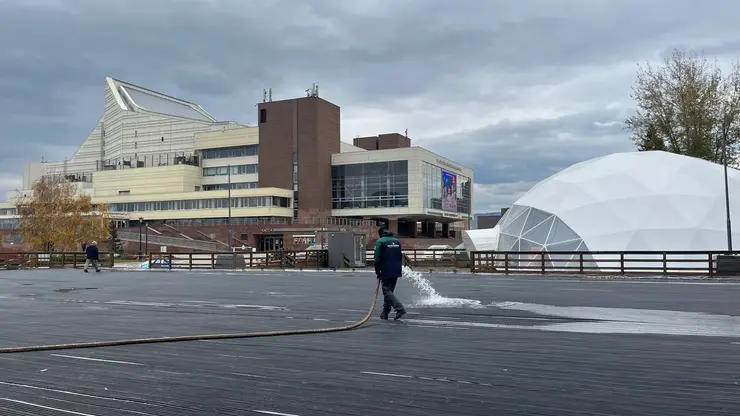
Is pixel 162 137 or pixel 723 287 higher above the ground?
pixel 162 137

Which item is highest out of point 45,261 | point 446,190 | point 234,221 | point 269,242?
point 446,190

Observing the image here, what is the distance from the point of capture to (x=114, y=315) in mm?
13945

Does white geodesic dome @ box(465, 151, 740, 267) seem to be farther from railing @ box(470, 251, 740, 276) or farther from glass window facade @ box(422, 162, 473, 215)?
glass window facade @ box(422, 162, 473, 215)

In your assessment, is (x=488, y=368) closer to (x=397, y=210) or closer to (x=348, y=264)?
(x=348, y=264)

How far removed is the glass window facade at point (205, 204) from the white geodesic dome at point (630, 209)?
55971 mm

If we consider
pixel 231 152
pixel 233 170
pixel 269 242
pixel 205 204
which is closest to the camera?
pixel 269 242

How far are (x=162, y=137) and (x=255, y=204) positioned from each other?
28747mm

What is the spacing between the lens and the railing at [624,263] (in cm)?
2622

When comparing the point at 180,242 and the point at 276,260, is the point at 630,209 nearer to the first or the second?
the point at 276,260

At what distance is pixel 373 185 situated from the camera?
9169 centimetres

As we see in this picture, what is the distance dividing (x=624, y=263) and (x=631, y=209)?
3269 mm

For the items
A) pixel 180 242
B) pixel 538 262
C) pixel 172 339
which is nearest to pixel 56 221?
pixel 180 242

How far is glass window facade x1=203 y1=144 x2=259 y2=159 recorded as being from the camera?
96438 millimetres

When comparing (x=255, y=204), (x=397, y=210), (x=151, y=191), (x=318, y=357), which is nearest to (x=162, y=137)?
(x=151, y=191)
